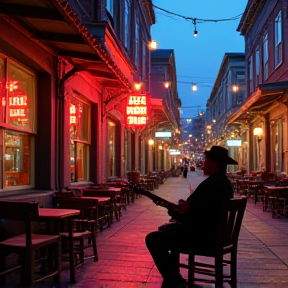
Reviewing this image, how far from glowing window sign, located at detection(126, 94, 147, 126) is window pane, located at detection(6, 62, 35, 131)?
11079mm

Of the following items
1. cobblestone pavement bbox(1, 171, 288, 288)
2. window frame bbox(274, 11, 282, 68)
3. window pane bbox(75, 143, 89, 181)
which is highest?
window frame bbox(274, 11, 282, 68)

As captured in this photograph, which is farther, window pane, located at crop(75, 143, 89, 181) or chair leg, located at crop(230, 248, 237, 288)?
window pane, located at crop(75, 143, 89, 181)

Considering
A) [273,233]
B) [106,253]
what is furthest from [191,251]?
[273,233]

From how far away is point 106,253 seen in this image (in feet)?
27.2

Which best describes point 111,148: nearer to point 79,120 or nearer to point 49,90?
point 79,120

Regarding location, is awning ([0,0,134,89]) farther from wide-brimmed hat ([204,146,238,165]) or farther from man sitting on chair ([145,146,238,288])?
man sitting on chair ([145,146,238,288])

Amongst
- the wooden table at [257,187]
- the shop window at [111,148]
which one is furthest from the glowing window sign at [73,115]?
the wooden table at [257,187]

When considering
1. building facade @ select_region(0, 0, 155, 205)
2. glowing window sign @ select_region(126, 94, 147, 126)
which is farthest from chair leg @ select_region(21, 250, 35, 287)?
glowing window sign @ select_region(126, 94, 147, 126)

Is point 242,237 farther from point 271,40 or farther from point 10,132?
point 271,40

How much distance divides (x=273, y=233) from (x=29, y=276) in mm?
6654

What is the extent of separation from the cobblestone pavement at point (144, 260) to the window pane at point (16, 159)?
207cm

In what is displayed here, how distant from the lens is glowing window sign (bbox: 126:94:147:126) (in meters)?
21.4

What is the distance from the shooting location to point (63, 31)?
896 centimetres

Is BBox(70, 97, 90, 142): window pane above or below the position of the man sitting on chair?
above
